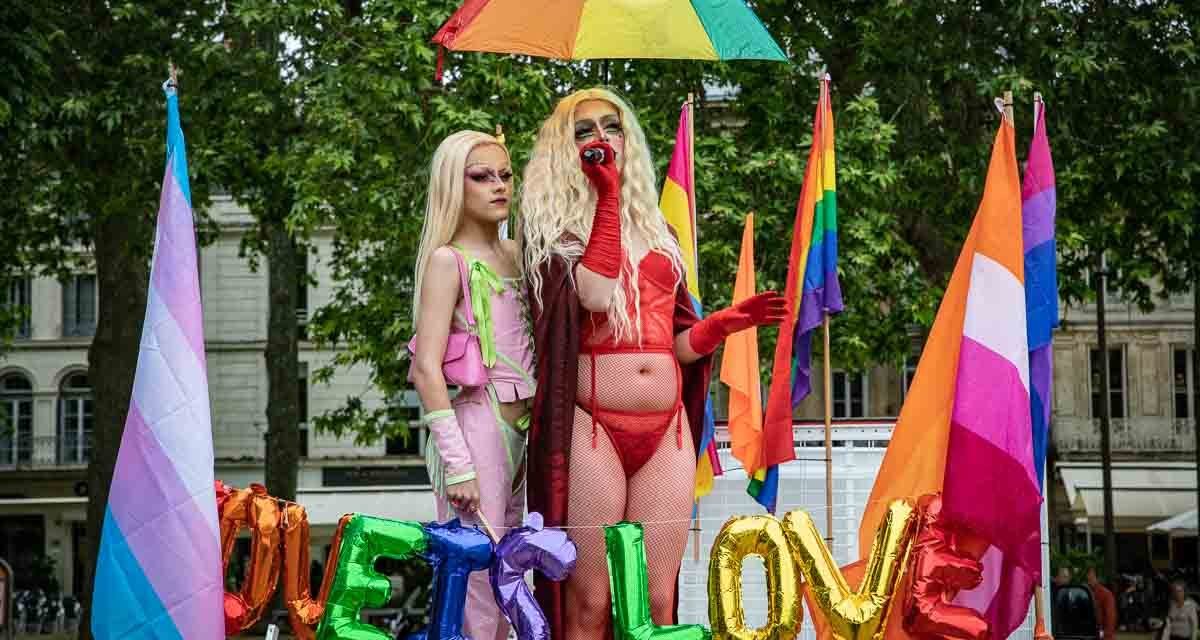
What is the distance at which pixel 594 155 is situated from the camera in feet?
18.3

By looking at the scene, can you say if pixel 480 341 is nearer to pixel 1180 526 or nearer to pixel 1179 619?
pixel 1179 619

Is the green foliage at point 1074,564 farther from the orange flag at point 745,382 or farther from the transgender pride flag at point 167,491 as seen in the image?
the transgender pride flag at point 167,491

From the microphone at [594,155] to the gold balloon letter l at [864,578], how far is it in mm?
1243

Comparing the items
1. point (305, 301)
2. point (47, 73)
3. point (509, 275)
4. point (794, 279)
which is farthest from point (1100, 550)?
point (509, 275)

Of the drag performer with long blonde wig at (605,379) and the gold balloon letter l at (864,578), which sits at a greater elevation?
the drag performer with long blonde wig at (605,379)

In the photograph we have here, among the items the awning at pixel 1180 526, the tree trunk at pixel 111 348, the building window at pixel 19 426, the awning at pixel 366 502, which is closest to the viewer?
the tree trunk at pixel 111 348

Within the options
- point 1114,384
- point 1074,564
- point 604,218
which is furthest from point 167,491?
point 1114,384

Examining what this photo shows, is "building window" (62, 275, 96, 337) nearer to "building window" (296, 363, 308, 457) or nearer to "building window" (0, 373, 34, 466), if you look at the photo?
"building window" (0, 373, 34, 466)

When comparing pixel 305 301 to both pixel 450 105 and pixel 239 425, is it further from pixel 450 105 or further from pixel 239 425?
pixel 450 105

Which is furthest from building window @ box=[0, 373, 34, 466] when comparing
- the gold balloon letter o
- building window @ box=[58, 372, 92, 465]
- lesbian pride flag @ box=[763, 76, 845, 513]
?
the gold balloon letter o

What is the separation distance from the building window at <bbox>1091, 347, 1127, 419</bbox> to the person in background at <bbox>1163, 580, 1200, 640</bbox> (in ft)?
77.8

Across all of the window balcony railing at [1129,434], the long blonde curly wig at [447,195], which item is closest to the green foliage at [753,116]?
the long blonde curly wig at [447,195]

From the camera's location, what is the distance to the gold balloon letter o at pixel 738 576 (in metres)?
Result: 5.32

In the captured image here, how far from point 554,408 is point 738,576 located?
2.66 ft
